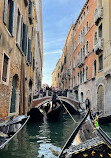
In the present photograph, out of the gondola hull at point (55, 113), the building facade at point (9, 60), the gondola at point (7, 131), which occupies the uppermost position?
the building facade at point (9, 60)

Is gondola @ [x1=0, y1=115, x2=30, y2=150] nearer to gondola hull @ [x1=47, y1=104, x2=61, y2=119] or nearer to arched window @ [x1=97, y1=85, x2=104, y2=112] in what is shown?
gondola hull @ [x1=47, y1=104, x2=61, y2=119]

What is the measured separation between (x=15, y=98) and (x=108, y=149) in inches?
206

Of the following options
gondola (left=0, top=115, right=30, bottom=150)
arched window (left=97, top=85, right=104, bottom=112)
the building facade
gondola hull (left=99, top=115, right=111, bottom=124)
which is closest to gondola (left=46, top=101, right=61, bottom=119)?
arched window (left=97, top=85, right=104, bottom=112)

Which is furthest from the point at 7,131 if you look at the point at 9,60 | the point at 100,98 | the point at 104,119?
the point at 100,98

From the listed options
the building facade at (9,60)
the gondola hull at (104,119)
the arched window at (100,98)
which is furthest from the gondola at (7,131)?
the arched window at (100,98)

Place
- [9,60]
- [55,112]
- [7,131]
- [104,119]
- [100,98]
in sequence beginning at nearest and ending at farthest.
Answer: [7,131] < [9,60] < [104,119] < [55,112] < [100,98]

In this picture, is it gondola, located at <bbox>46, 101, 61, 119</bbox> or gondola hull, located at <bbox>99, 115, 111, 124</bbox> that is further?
gondola, located at <bbox>46, 101, 61, 119</bbox>

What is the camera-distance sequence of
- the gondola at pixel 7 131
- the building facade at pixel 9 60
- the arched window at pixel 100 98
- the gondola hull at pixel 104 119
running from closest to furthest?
the gondola at pixel 7 131 < the building facade at pixel 9 60 < the gondola hull at pixel 104 119 < the arched window at pixel 100 98

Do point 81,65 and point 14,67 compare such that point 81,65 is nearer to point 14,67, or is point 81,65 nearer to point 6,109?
point 14,67

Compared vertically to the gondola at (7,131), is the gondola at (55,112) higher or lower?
lower

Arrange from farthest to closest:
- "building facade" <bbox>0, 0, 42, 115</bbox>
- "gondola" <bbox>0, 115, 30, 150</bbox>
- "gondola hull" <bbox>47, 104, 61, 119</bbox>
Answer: "gondola hull" <bbox>47, 104, 61, 119</bbox>, "building facade" <bbox>0, 0, 42, 115</bbox>, "gondola" <bbox>0, 115, 30, 150</bbox>

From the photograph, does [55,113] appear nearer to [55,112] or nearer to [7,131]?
[55,112]

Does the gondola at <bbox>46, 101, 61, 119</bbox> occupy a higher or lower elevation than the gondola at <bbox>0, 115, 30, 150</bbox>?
lower

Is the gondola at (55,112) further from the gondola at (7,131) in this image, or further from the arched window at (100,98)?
the gondola at (7,131)
